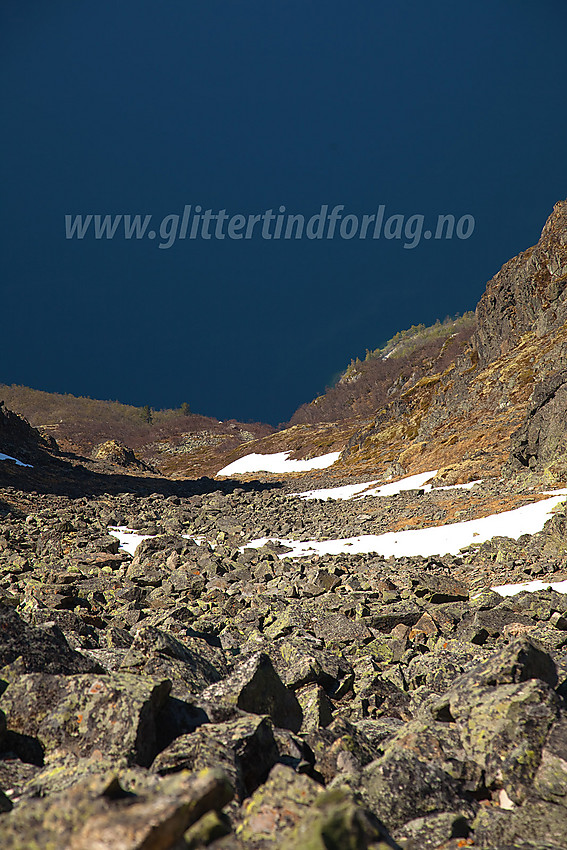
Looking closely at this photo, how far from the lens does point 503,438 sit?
133 feet

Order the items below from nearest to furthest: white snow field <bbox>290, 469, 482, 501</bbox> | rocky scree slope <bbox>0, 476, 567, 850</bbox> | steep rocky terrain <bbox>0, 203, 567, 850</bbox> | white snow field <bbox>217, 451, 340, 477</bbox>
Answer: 1. rocky scree slope <bbox>0, 476, 567, 850</bbox>
2. steep rocky terrain <bbox>0, 203, 567, 850</bbox>
3. white snow field <bbox>290, 469, 482, 501</bbox>
4. white snow field <bbox>217, 451, 340, 477</bbox>

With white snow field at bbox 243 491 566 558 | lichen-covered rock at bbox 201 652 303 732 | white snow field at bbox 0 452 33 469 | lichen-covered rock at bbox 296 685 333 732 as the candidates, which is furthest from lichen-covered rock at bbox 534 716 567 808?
white snow field at bbox 0 452 33 469

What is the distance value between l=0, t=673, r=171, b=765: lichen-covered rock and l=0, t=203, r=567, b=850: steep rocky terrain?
17mm

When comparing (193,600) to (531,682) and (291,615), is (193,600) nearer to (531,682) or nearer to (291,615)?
(291,615)

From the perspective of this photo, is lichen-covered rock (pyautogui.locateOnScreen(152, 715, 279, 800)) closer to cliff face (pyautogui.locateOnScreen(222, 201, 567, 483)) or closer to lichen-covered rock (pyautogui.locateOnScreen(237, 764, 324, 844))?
lichen-covered rock (pyautogui.locateOnScreen(237, 764, 324, 844))

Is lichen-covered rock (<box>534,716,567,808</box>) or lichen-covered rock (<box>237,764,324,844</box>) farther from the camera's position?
lichen-covered rock (<box>534,716,567,808</box>)

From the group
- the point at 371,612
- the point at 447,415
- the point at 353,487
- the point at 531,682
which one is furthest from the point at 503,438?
the point at 531,682

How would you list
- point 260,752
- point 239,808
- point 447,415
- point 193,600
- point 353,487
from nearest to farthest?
point 239,808 → point 260,752 → point 193,600 → point 353,487 → point 447,415

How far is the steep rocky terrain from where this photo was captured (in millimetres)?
2812

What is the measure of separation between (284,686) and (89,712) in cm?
212

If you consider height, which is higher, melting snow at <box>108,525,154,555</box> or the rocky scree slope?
the rocky scree slope

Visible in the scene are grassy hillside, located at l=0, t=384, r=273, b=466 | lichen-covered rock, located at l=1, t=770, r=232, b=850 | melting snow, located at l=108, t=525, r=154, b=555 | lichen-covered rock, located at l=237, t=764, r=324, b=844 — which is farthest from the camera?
grassy hillside, located at l=0, t=384, r=273, b=466

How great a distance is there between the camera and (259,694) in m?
5.05

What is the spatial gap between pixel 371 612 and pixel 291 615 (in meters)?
1.77
